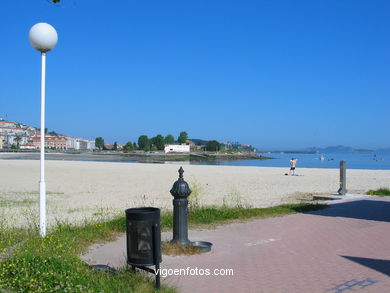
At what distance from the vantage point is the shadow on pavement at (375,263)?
5.32 m

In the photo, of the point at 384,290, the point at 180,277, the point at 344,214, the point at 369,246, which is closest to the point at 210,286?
the point at 180,277

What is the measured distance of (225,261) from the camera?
228 inches

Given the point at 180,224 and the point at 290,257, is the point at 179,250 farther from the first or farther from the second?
the point at 290,257

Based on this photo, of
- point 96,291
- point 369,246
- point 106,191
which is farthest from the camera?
point 106,191

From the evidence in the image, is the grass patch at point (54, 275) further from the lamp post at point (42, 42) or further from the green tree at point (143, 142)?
the green tree at point (143, 142)

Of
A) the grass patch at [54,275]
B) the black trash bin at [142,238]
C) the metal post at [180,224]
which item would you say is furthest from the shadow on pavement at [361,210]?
the grass patch at [54,275]

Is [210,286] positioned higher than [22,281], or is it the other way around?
[22,281]

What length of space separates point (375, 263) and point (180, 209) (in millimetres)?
2814

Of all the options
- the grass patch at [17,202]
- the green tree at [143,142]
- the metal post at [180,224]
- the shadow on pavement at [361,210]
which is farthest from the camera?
the green tree at [143,142]

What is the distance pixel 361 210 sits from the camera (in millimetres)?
10617

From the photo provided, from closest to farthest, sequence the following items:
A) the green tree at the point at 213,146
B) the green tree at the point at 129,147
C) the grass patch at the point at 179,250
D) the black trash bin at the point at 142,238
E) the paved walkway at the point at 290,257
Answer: the black trash bin at the point at 142,238, the paved walkway at the point at 290,257, the grass patch at the point at 179,250, the green tree at the point at 213,146, the green tree at the point at 129,147

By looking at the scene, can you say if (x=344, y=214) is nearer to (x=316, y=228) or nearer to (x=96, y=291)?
(x=316, y=228)

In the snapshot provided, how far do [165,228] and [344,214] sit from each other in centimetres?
455

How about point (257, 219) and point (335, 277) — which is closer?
point (335, 277)
